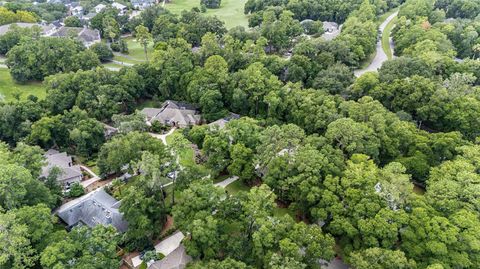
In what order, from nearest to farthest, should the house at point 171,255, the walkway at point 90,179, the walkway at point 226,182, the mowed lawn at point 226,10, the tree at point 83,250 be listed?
the tree at point 83,250 < the house at point 171,255 < the walkway at point 226,182 < the walkway at point 90,179 < the mowed lawn at point 226,10

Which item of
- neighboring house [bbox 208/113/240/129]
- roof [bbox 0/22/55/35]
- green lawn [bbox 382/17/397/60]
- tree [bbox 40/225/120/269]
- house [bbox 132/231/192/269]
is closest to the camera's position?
tree [bbox 40/225/120/269]

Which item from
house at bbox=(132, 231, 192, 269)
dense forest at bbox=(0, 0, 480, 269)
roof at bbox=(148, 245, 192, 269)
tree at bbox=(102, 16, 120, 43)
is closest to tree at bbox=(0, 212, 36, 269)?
dense forest at bbox=(0, 0, 480, 269)

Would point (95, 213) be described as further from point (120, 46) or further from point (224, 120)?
point (120, 46)

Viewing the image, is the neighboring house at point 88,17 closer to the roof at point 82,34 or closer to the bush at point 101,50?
the roof at point 82,34

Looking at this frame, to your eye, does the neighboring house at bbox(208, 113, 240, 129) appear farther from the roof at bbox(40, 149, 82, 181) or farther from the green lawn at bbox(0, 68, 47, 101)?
the green lawn at bbox(0, 68, 47, 101)

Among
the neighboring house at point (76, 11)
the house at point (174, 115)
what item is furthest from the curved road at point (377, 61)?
the neighboring house at point (76, 11)

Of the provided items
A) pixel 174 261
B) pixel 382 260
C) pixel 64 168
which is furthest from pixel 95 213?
pixel 382 260

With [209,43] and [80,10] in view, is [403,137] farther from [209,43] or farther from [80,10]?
[80,10]
